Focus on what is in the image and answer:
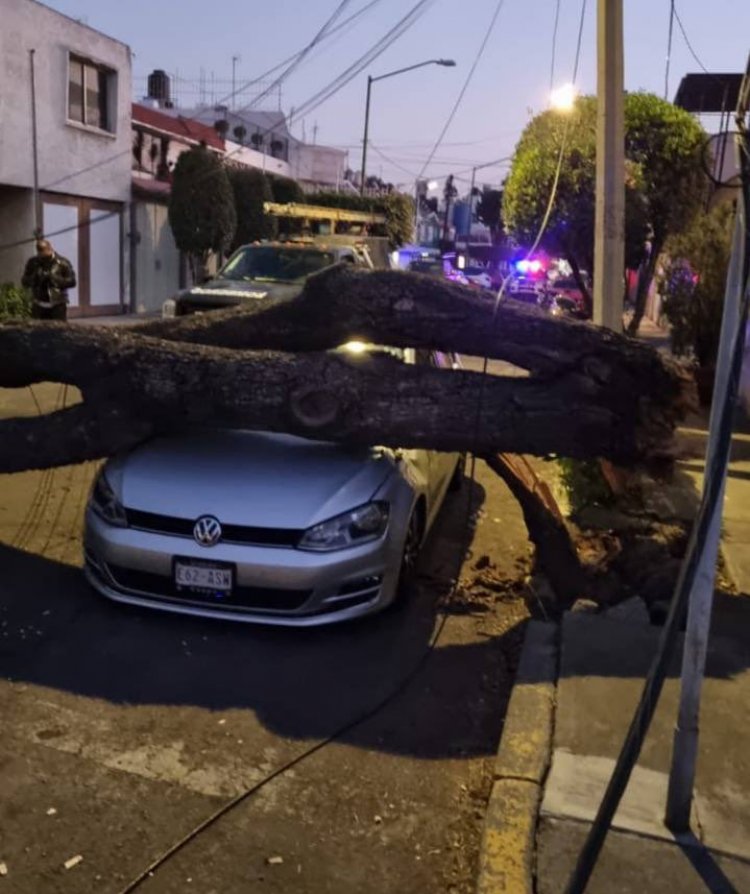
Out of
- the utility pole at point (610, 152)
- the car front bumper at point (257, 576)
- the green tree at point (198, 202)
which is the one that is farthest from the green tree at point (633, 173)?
the green tree at point (198, 202)

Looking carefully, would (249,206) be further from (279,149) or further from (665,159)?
(279,149)

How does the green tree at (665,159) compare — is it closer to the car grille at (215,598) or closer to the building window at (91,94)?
the car grille at (215,598)

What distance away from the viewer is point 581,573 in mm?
6184

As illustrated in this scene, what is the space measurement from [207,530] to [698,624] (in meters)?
2.63

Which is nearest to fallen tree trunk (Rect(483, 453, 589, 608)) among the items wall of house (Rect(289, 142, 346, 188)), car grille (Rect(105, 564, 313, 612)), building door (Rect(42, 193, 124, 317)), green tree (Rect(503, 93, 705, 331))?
car grille (Rect(105, 564, 313, 612))

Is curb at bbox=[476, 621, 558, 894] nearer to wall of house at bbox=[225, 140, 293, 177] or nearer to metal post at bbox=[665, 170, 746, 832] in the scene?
metal post at bbox=[665, 170, 746, 832]

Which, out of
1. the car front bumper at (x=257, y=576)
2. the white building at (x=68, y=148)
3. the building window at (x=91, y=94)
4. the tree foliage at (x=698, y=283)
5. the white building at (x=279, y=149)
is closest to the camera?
the car front bumper at (x=257, y=576)

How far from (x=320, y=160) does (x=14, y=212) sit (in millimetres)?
49392

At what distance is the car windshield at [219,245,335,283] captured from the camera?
13.5 meters

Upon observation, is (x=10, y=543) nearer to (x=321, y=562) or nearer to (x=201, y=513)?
(x=201, y=513)

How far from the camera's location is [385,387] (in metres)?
5.73

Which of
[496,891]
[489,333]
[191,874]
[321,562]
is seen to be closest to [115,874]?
[191,874]

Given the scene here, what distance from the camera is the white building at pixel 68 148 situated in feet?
62.2

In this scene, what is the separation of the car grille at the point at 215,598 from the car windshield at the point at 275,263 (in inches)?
334
